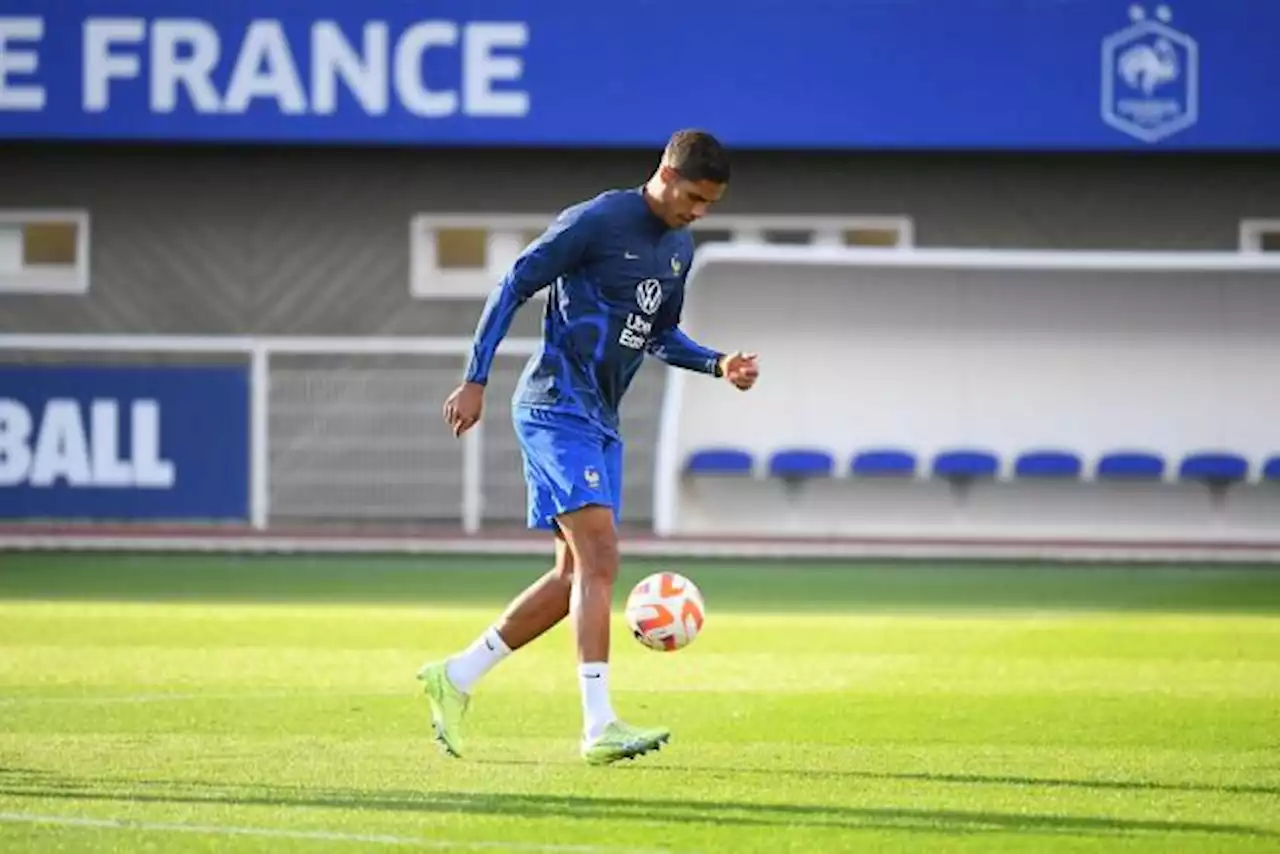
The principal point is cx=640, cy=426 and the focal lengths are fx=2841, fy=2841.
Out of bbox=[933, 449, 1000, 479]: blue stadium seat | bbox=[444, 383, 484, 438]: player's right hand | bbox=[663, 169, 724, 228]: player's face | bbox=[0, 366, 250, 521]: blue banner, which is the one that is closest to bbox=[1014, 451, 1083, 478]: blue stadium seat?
bbox=[933, 449, 1000, 479]: blue stadium seat

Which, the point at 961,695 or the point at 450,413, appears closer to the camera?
the point at 450,413

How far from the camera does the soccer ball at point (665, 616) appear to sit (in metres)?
11.3

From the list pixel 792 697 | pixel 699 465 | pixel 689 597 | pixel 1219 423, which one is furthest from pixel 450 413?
pixel 1219 423

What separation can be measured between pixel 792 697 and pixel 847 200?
16.7 meters

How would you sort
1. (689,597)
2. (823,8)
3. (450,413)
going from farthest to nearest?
(823,8), (689,597), (450,413)

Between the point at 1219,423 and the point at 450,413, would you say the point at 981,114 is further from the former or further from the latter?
the point at 450,413

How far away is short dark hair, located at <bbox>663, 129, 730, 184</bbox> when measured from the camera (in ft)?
34.6

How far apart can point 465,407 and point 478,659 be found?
121cm

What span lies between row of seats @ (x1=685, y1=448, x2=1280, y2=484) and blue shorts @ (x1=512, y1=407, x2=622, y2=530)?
1726cm

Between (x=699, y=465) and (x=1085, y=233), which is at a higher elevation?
(x=1085, y=233)

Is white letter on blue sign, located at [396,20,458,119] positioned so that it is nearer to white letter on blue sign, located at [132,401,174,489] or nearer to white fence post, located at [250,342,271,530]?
white fence post, located at [250,342,271,530]

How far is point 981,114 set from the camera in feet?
92.0

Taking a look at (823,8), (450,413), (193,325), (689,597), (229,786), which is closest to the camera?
(229,786)

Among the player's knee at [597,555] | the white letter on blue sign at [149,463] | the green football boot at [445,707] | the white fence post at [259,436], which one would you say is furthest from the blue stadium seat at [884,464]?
the player's knee at [597,555]
